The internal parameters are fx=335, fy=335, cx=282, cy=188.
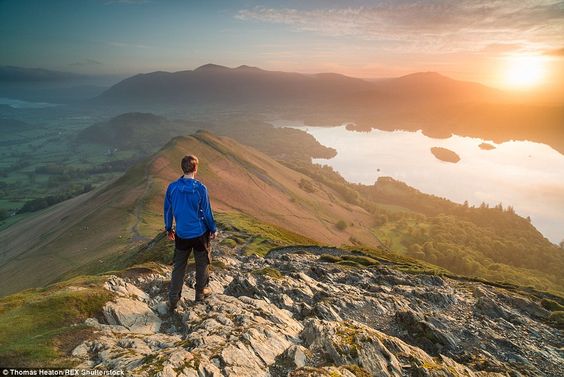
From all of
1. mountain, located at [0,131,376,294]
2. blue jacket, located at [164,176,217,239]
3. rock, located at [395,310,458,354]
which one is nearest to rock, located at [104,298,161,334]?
blue jacket, located at [164,176,217,239]

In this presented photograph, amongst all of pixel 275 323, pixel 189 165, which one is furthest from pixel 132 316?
pixel 189 165

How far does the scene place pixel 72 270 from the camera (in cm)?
6581

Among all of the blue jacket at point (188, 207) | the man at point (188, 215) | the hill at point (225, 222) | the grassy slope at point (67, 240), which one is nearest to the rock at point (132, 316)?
the man at point (188, 215)

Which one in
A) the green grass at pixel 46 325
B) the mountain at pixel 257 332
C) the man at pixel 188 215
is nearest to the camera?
the green grass at pixel 46 325

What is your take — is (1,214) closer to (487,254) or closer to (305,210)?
(305,210)

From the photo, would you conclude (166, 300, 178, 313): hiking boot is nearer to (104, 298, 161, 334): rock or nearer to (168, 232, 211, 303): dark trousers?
(168, 232, 211, 303): dark trousers

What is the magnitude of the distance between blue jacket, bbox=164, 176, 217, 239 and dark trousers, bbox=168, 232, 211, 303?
1.42 ft

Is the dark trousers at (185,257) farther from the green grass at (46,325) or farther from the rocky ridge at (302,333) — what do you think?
the green grass at (46,325)

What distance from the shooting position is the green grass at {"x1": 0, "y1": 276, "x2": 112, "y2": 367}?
12.1 meters

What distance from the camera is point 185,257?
1725 cm

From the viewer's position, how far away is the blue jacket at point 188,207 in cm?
1596

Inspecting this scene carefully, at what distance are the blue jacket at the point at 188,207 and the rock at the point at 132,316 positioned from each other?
16.0 feet

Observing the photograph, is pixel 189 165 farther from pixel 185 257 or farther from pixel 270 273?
pixel 270 273

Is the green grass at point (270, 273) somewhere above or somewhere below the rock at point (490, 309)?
above
